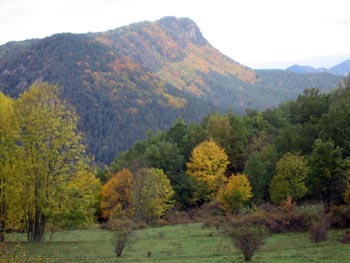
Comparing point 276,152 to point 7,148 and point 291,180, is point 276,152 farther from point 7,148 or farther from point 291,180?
point 7,148

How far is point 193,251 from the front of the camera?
2670cm

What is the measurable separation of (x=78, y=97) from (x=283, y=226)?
172 meters

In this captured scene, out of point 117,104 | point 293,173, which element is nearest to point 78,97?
point 117,104

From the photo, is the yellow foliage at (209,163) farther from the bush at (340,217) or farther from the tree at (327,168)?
the bush at (340,217)

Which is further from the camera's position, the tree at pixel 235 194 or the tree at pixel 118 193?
the tree at pixel 118 193

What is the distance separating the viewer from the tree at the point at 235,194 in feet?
151

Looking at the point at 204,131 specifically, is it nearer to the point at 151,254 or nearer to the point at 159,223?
the point at 159,223

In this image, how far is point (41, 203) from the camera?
98.6 ft

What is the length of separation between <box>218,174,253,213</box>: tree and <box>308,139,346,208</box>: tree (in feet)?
24.2

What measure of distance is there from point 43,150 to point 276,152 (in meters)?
32.1

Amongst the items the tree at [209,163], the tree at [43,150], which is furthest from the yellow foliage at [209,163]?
the tree at [43,150]

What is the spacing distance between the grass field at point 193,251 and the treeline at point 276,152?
33.2ft

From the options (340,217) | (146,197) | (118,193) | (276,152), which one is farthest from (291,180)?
(118,193)

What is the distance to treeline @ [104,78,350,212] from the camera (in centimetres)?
4203
